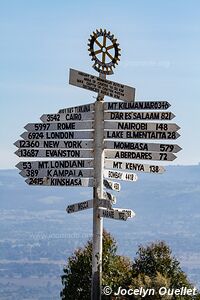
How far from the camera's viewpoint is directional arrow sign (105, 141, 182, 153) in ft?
70.4

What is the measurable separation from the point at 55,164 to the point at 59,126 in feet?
3.41

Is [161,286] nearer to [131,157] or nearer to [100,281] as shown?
[100,281]

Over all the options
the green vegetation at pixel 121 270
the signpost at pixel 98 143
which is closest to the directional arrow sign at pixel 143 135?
the signpost at pixel 98 143

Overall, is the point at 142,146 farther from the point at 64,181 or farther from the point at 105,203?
the point at 64,181

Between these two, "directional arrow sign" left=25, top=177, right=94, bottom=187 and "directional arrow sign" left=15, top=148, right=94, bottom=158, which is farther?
"directional arrow sign" left=15, top=148, right=94, bottom=158

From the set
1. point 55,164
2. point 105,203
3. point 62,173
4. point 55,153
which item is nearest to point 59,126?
point 55,153

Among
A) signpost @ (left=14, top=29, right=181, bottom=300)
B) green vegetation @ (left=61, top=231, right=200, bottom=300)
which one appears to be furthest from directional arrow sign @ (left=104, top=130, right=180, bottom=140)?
green vegetation @ (left=61, top=231, right=200, bottom=300)

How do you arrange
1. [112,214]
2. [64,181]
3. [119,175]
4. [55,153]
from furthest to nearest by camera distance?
1. [119,175]
2. [55,153]
3. [64,181]
4. [112,214]

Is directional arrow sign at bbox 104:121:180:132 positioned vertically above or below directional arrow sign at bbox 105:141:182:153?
above

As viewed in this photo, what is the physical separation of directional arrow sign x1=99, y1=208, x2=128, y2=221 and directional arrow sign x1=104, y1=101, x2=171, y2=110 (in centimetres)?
276

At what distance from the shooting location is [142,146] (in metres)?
21.8

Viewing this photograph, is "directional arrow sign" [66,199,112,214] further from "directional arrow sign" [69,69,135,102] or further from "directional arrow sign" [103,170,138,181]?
"directional arrow sign" [69,69,135,102]

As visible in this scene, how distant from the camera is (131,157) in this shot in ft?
72.2

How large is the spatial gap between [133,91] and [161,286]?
5339 mm
